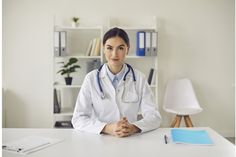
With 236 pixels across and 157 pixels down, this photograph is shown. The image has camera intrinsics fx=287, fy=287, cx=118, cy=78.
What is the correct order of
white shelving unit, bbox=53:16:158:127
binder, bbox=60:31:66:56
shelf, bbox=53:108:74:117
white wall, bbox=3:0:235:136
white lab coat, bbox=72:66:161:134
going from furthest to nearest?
white wall, bbox=3:0:235:136
white shelving unit, bbox=53:16:158:127
shelf, bbox=53:108:74:117
binder, bbox=60:31:66:56
white lab coat, bbox=72:66:161:134

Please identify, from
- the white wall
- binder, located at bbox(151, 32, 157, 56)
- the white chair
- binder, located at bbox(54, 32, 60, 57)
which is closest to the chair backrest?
the white chair

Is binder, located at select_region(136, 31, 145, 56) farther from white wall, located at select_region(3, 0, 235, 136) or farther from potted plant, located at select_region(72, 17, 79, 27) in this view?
potted plant, located at select_region(72, 17, 79, 27)

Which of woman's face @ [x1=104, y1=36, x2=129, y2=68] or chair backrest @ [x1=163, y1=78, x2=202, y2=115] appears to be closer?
woman's face @ [x1=104, y1=36, x2=129, y2=68]

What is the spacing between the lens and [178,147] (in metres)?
1.41

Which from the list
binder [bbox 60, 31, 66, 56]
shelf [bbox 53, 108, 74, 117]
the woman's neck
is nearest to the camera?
the woman's neck

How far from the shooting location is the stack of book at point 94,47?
389 cm

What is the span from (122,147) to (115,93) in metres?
0.55

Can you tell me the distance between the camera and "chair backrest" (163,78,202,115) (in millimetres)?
4035

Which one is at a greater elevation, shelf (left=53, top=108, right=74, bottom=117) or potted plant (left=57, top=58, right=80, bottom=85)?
potted plant (left=57, top=58, right=80, bottom=85)

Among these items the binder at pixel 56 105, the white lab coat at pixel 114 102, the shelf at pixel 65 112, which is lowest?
the shelf at pixel 65 112

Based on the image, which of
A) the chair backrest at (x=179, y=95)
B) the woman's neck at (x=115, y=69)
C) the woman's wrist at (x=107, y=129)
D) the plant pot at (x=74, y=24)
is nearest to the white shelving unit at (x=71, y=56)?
the plant pot at (x=74, y=24)

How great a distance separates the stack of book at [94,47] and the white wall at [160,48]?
0.38m

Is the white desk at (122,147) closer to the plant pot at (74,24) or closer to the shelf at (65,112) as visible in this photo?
the shelf at (65,112)

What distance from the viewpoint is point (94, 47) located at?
12.8 ft
